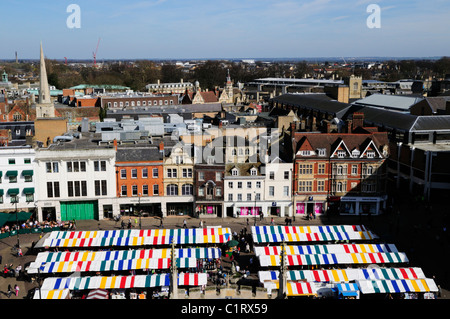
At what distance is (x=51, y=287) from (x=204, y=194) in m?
20.9

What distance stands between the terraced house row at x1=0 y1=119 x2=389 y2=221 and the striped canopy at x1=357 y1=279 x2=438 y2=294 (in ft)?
62.6

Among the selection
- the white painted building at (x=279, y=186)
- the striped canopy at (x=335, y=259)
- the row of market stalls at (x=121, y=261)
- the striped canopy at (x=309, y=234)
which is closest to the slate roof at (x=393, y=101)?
the white painted building at (x=279, y=186)

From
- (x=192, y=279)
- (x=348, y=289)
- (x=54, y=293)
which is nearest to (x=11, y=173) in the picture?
(x=54, y=293)

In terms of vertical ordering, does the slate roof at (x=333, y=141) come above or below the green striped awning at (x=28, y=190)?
above

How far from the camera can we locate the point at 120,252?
117 feet

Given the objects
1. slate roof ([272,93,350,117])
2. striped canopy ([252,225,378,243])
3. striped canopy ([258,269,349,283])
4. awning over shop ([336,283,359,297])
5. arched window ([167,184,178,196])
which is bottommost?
awning over shop ([336,283,359,297])

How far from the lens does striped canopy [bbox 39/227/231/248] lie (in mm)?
37656

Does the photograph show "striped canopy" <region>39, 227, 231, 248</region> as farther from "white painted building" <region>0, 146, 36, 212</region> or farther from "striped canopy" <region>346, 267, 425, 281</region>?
"striped canopy" <region>346, 267, 425, 281</region>

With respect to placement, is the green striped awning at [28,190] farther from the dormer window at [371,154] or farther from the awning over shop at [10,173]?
the dormer window at [371,154]

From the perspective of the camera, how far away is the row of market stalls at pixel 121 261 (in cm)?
3095

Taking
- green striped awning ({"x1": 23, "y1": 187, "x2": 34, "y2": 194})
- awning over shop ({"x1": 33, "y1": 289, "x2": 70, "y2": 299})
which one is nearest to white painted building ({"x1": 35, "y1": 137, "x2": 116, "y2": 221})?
green striped awning ({"x1": 23, "y1": 187, "x2": 34, "y2": 194})

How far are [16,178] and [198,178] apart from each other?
18.8 meters

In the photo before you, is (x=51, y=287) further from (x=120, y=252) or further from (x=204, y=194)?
(x=204, y=194)
